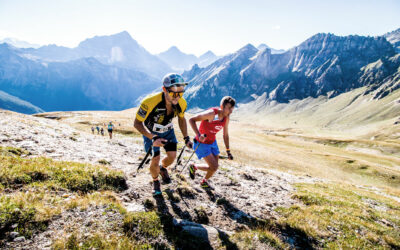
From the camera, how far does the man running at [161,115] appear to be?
8.14 metres

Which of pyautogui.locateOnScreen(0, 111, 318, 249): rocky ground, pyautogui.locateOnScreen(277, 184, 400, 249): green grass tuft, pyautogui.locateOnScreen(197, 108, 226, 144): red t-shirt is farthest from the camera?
pyautogui.locateOnScreen(197, 108, 226, 144): red t-shirt

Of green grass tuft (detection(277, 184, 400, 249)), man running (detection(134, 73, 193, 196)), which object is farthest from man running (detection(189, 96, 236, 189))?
green grass tuft (detection(277, 184, 400, 249))

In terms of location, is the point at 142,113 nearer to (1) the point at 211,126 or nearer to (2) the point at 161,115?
(2) the point at 161,115

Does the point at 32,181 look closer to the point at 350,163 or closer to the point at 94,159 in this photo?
the point at 94,159

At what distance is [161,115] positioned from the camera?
858 cm

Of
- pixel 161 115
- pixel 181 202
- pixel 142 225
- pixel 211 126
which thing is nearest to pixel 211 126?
pixel 211 126

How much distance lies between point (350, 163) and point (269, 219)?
53.1 metres

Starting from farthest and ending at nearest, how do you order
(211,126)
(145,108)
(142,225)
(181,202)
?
(211,126) < (181,202) < (145,108) < (142,225)

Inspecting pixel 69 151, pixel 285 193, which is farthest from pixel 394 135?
pixel 69 151

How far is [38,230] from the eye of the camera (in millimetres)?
5238

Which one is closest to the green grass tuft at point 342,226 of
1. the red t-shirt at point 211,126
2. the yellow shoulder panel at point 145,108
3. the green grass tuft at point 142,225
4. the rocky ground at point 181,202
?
the rocky ground at point 181,202

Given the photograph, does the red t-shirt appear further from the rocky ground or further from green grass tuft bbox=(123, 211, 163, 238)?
green grass tuft bbox=(123, 211, 163, 238)

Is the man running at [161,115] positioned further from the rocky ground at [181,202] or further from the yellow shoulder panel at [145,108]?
the rocky ground at [181,202]

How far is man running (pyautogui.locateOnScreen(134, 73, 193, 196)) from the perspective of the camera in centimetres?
814
